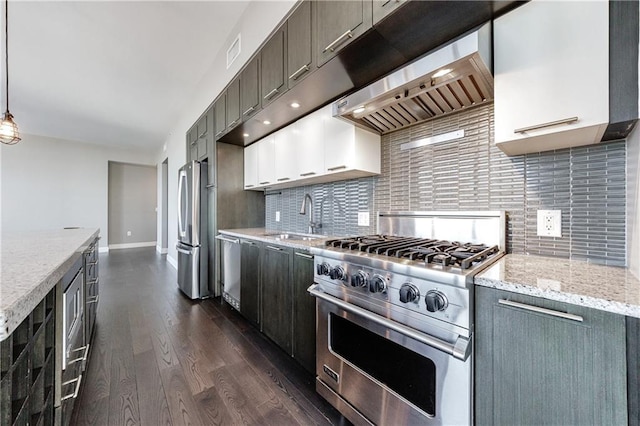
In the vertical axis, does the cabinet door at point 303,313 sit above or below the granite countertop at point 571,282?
below

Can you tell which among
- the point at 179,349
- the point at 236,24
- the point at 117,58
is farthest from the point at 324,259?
the point at 117,58

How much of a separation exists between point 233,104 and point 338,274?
2.21 m

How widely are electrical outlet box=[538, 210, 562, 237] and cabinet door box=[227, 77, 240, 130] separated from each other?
2462 mm

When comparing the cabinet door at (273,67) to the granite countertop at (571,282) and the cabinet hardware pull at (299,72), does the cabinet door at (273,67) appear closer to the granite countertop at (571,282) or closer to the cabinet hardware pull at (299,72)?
the cabinet hardware pull at (299,72)

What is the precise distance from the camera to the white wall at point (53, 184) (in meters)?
5.91

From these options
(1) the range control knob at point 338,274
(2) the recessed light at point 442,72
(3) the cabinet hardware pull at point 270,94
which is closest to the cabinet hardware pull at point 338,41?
(2) the recessed light at point 442,72

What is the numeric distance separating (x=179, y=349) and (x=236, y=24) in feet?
10.7

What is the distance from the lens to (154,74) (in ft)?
12.1

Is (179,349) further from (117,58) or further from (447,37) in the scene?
(117,58)

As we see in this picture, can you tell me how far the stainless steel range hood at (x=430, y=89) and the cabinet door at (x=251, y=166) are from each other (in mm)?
1551

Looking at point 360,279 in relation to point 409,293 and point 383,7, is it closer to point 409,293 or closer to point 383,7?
point 409,293

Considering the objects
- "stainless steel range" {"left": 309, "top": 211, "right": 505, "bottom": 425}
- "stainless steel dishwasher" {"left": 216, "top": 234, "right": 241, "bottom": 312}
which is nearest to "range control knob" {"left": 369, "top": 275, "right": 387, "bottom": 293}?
"stainless steel range" {"left": 309, "top": 211, "right": 505, "bottom": 425}

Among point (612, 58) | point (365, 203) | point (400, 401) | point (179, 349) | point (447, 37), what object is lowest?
point (179, 349)

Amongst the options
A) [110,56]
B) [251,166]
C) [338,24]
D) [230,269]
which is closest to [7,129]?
[110,56]
